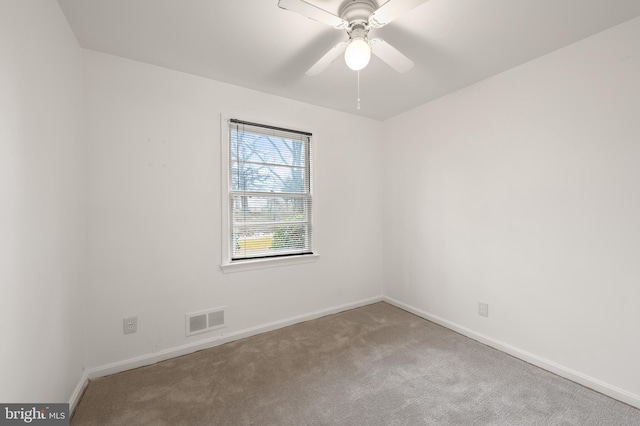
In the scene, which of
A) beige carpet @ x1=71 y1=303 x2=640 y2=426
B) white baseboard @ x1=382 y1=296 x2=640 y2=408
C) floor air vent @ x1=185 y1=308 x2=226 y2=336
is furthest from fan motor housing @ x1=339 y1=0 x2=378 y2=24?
white baseboard @ x1=382 y1=296 x2=640 y2=408

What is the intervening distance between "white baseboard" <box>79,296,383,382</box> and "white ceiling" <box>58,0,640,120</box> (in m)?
2.43

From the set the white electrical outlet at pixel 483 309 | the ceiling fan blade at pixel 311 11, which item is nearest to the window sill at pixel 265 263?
the white electrical outlet at pixel 483 309

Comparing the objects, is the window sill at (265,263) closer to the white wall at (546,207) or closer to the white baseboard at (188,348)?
the white baseboard at (188,348)

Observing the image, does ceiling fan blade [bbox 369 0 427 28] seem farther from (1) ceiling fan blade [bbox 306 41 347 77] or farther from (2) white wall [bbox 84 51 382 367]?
(2) white wall [bbox 84 51 382 367]

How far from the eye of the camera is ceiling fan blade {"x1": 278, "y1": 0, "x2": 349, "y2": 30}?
1.30 m

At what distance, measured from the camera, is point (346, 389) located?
1.86 metres

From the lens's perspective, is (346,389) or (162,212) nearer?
(346,389)

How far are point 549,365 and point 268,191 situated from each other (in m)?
2.85

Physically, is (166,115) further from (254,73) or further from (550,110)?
(550,110)

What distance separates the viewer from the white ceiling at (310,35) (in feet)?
5.25

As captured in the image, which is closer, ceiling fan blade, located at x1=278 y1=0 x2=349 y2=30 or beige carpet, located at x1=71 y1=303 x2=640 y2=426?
ceiling fan blade, located at x1=278 y1=0 x2=349 y2=30

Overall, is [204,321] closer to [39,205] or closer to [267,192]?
[267,192]

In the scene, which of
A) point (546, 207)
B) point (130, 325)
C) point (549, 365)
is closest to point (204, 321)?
point (130, 325)

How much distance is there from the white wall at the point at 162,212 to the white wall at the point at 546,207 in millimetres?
1469
